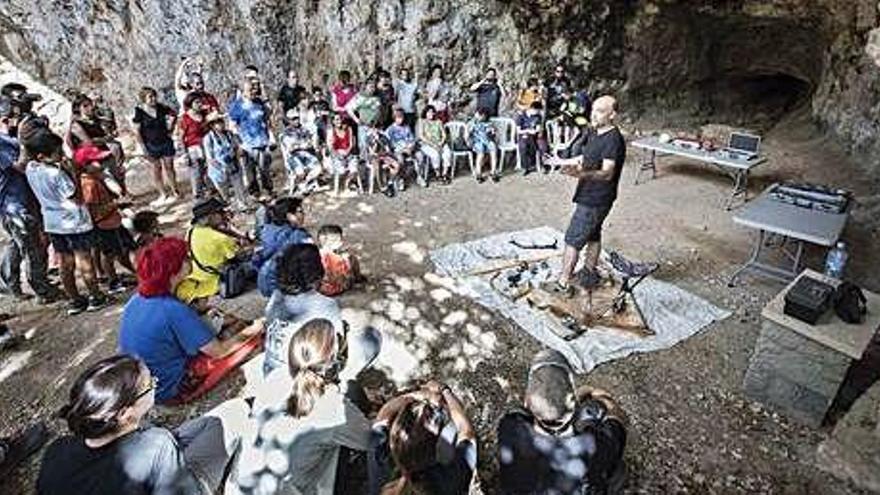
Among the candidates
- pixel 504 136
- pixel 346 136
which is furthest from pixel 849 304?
pixel 346 136

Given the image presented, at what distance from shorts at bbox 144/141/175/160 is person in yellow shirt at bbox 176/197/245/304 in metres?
3.18

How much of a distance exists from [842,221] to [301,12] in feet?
31.5

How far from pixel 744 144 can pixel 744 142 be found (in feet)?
0.09

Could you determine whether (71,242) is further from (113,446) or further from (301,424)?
(301,424)

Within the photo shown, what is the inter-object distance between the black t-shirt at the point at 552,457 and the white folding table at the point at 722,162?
5.91 meters

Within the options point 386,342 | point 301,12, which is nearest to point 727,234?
point 386,342

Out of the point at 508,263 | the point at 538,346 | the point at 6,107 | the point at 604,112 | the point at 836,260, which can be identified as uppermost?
the point at 604,112

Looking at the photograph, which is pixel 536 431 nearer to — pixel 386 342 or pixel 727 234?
pixel 386 342

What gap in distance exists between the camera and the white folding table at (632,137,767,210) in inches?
273

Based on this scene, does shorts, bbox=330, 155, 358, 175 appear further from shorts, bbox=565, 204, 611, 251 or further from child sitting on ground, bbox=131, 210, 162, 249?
shorts, bbox=565, 204, 611, 251

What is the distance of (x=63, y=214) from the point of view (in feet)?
13.5

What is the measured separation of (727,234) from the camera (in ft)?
20.4

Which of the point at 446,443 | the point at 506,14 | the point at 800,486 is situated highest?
the point at 506,14

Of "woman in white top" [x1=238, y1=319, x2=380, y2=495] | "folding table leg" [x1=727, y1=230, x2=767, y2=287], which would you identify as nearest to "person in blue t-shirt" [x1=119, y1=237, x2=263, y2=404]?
"woman in white top" [x1=238, y1=319, x2=380, y2=495]
